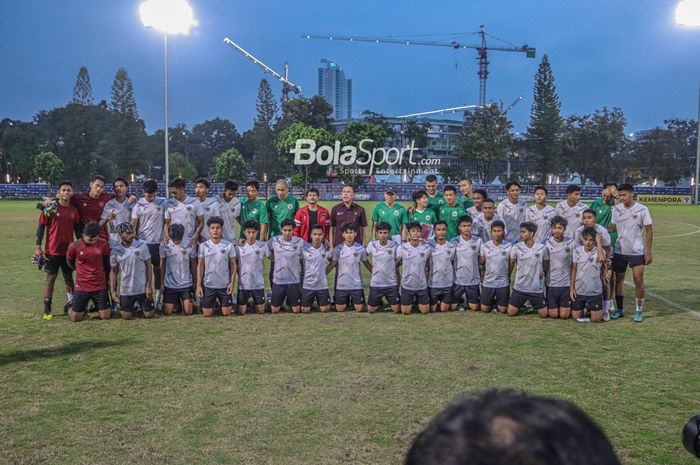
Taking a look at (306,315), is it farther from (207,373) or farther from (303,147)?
(303,147)

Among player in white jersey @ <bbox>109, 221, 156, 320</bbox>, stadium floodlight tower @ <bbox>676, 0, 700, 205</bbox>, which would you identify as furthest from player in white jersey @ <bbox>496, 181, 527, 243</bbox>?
stadium floodlight tower @ <bbox>676, 0, 700, 205</bbox>

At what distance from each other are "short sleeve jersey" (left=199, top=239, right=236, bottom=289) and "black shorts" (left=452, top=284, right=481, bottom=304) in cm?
342

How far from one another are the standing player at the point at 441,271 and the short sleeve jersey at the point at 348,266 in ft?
3.51

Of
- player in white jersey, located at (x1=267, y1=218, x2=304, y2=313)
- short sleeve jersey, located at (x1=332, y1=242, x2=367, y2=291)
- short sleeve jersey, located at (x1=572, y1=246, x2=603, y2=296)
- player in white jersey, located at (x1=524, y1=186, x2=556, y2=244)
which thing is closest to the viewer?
short sleeve jersey, located at (x1=572, y1=246, x2=603, y2=296)

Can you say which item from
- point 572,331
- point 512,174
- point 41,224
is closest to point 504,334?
point 572,331

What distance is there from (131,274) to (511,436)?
27.5ft

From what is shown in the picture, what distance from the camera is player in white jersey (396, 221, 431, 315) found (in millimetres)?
8906

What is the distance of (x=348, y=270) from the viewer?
909 centimetres

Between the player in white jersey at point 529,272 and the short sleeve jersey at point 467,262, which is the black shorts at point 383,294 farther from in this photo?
the player in white jersey at point 529,272

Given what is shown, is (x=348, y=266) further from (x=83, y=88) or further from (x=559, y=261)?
(x=83, y=88)

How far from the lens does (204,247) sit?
886 cm

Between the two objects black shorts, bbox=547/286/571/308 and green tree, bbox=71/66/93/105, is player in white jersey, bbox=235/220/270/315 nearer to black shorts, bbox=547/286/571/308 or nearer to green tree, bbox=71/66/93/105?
black shorts, bbox=547/286/571/308

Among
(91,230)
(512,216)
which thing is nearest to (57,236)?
(91,230)

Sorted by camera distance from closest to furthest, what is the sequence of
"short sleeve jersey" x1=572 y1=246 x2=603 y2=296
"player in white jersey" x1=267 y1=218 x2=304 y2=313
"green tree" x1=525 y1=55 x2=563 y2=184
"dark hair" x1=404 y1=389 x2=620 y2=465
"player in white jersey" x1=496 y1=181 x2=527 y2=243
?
"dark hair" x1=404 y1=389 x2=620 y2=465 → "short sleeve jersey" x1=572 y1=246 x2=603 y2=296 → "player in white jersey" x1=267 y1=218 x2=304 y2=313 → "player in white jersey" x1=496 y1=181 x2=527 y2=243 → "green tree" x1=525 y1=55 x2=563 y2=184
